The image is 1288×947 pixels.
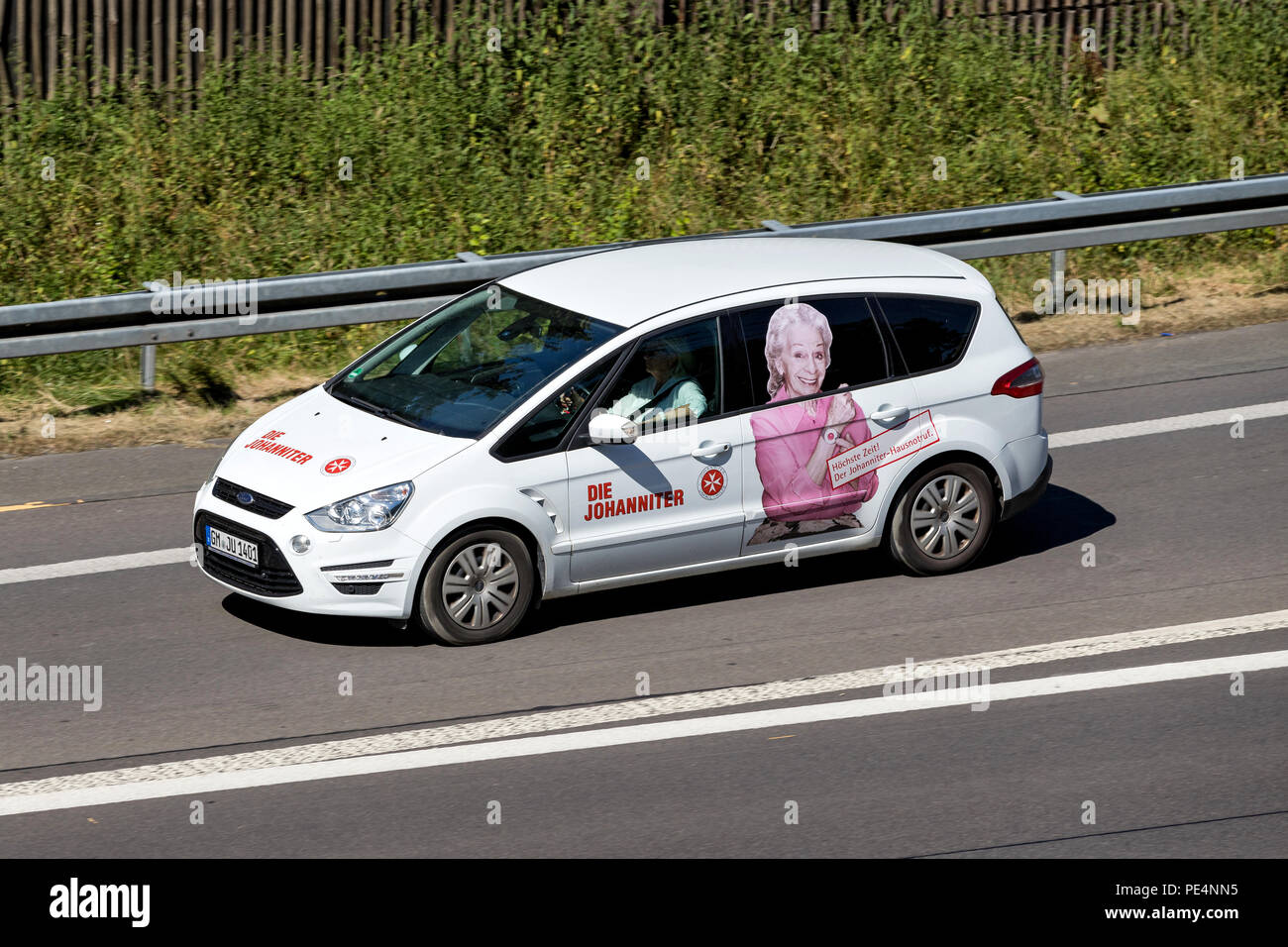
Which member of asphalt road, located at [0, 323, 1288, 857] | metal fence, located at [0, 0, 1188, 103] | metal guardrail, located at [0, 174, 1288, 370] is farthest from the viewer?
metal fence, located at [0, 0, 1188, 103]

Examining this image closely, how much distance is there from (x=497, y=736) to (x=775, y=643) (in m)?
1.66

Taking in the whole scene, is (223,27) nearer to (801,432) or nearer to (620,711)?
(801,432)

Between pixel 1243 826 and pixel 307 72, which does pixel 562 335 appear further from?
pixel 307 72

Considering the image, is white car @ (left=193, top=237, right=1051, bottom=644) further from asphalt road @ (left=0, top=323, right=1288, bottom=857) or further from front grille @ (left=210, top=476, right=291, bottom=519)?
asphalt road @ (left=0, top=323, right=1288, bottom=857)

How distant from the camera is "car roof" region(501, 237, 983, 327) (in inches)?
338

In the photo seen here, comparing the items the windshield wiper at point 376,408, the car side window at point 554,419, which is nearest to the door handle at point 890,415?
the car side window at point 554,419

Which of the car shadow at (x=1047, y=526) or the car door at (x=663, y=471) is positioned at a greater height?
the car door at (x=663, y=471)

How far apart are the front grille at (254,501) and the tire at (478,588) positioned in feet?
2.49

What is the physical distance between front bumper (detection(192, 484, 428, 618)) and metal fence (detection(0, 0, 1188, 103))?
368 inches

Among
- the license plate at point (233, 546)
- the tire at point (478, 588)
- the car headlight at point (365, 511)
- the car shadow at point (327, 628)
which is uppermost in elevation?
the car headlight at point (365, 511)

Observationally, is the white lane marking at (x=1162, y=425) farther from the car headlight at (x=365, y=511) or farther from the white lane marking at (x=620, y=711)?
the car headlight at (x=365, y=511)

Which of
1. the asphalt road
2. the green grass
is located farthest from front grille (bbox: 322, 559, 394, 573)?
the green grass

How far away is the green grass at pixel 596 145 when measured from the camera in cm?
1391

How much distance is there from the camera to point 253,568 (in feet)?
26.1
